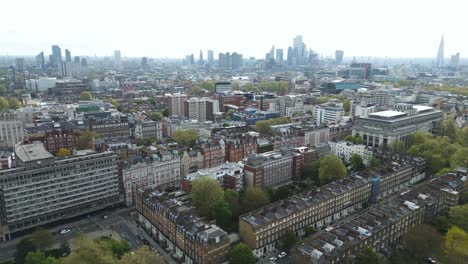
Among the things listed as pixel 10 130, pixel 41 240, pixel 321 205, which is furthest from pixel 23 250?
pixel 10 130

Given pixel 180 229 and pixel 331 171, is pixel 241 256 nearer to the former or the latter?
pixel 180 229

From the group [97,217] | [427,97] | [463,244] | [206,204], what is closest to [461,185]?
[463,244]

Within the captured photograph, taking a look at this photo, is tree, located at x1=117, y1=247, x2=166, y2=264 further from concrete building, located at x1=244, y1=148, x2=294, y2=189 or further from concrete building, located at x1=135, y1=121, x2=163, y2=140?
concrete building, located at x1=135, y1=121, x2=163, y2=140

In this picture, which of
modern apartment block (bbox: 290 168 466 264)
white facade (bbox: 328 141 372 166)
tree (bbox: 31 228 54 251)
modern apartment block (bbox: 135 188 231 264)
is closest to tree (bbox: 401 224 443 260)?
modern apartment block (bbox: 290 168 466 264)

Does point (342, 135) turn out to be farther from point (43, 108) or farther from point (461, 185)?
point (43, 108)

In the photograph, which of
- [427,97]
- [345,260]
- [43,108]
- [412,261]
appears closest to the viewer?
[345,260]

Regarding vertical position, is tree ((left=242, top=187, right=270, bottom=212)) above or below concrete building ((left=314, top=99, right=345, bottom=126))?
below
